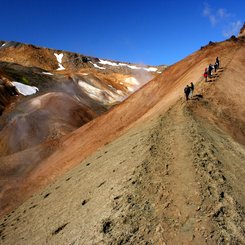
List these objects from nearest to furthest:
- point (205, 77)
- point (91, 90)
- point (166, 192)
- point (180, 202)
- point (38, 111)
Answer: point (180, 202) → point (166, 192) → point (205, 77) → point (38, 111) → point (91, 90)

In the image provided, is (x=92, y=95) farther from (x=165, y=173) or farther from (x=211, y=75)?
(x=165, y=173)

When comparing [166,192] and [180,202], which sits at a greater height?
[166,192]

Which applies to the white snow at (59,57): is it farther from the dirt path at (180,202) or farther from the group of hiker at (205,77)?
the dirt path at (180,202)

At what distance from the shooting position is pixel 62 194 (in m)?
20.3

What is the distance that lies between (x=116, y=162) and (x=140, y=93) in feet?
83.8

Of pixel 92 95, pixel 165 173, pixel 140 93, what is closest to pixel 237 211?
pixel 165 173

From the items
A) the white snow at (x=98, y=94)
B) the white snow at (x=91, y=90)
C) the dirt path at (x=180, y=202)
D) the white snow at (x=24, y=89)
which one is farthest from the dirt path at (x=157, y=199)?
the white snow at (x=91, y=90)

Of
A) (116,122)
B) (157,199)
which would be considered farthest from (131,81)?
(157,199)

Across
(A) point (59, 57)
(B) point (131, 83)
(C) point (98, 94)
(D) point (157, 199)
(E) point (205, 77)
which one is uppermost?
(A) point (59, 57)

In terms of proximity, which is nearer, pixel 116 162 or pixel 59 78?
pixel 116 162

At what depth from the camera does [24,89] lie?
254 feet

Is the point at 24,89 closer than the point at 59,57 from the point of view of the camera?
Yes

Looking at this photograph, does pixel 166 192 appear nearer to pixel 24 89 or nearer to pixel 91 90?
pixel 24 89

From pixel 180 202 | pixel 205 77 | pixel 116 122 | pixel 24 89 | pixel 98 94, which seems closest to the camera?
pixel 180 202
